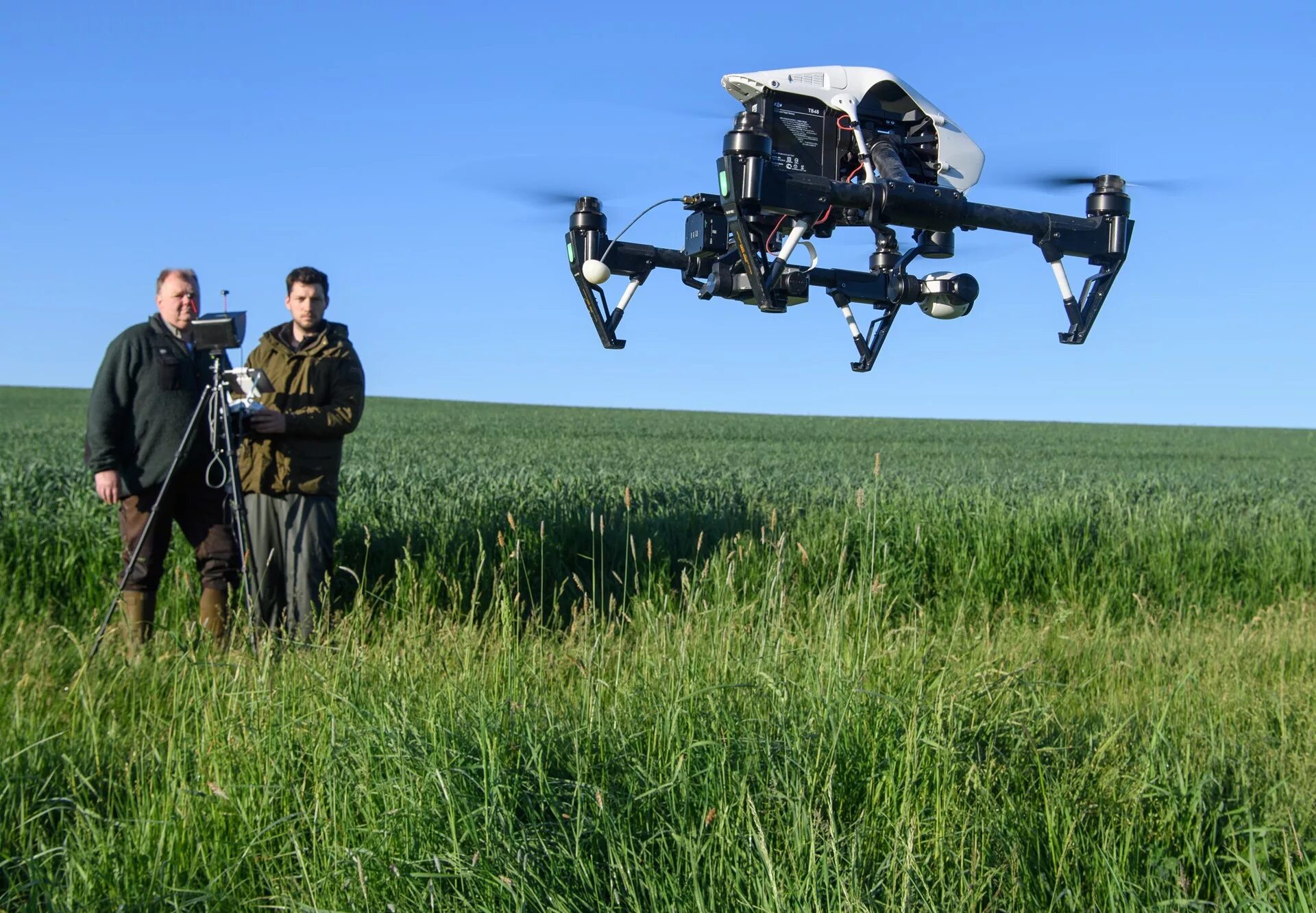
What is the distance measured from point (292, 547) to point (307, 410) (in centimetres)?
79

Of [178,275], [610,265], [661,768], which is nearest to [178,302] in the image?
[178,275]

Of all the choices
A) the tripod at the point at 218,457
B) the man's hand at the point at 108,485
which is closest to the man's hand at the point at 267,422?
the tripod at the point at 218,457

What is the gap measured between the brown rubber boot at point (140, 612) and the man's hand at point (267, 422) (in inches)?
49.8

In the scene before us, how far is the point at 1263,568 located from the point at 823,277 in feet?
22.9

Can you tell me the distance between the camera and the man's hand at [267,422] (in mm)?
6094

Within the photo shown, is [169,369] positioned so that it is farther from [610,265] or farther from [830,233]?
[830,233]

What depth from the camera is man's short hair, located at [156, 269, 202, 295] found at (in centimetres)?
650

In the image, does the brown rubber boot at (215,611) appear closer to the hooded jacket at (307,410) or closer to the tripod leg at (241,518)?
the tripod leg at (241,518)

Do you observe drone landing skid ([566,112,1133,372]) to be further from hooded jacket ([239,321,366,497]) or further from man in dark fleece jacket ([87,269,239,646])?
man in dark fleece jacket ([87,269,239,646])

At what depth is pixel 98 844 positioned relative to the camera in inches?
126

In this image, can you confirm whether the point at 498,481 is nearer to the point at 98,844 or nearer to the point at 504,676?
the point at 504,676

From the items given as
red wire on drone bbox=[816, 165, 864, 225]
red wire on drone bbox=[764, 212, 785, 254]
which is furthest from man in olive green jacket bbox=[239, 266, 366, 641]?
red wire on drone bbox=[816, 165, 864, 225]

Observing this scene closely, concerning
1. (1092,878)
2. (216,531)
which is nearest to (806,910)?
(1092,878)

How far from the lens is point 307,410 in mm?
6273
